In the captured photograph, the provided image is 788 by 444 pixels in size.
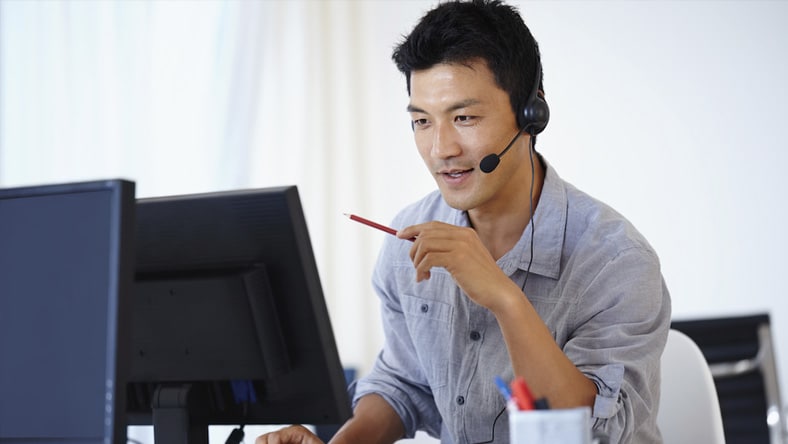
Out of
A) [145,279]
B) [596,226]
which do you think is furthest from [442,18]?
[145,279]

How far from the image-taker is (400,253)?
1.68 meters

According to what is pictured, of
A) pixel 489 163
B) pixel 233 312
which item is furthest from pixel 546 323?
pixel 233 312

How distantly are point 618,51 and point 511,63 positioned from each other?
1.90 metres

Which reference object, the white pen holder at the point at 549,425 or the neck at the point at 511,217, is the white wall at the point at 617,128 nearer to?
the neck at the point at 511,217

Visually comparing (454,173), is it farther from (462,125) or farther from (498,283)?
(498,283)

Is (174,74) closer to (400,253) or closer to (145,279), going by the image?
(400,253)

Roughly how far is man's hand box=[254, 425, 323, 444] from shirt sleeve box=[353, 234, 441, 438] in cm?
34

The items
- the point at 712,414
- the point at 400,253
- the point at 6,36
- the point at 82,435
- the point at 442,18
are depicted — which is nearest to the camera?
the point at 82,435

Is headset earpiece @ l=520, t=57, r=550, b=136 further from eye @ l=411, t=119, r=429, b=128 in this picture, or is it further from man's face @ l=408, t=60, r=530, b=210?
eye @ l=411, t=119, r=429, b=128

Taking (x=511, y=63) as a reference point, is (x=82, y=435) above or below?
below

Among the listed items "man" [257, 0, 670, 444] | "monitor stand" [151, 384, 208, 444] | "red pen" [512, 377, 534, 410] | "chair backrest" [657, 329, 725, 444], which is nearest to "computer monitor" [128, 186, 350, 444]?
"monitor stand" [151, 384, 208, 444]

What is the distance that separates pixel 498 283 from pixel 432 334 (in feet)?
1.26

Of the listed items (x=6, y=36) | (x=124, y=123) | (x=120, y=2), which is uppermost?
(x=120, y=2)

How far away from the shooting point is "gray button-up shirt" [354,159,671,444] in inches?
51.8
